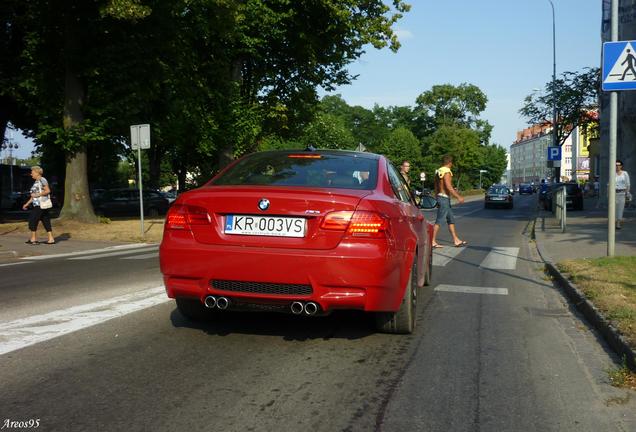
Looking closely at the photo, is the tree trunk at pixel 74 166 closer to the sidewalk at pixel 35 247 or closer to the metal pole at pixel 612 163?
the sidewalk at pixel 35 247

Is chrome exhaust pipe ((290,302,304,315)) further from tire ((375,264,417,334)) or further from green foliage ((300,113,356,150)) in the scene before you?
green foliage ((300,113,356,150))

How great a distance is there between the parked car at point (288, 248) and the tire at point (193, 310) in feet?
1.80

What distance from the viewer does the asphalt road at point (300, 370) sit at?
3.29m

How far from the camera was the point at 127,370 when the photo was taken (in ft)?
13.2

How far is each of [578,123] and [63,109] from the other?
33430 millimetres

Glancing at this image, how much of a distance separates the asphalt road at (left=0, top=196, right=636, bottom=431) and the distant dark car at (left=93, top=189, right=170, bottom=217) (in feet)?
73.4

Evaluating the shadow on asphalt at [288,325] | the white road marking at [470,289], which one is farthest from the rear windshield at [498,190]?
the shadow on asphalt at [288,325]

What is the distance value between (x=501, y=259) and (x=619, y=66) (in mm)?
4049

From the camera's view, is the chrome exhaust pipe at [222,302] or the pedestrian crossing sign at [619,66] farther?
the pedestrian crossing sign at [619,66]

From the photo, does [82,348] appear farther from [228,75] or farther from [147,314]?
[228,75]

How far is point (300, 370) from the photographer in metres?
4.11

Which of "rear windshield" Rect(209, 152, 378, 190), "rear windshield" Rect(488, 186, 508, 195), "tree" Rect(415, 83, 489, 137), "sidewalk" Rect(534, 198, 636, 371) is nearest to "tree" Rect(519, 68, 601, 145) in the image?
"rear windshield" Rect(488, 186, 508, 195)

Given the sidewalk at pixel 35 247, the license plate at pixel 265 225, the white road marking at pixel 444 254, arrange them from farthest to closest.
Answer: the sidewalk at pixel 35 247
the white road marking at pixel 444 254
the license plate at pixel 265 225

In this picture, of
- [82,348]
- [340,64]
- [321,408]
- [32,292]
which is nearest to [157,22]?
[340,64]
